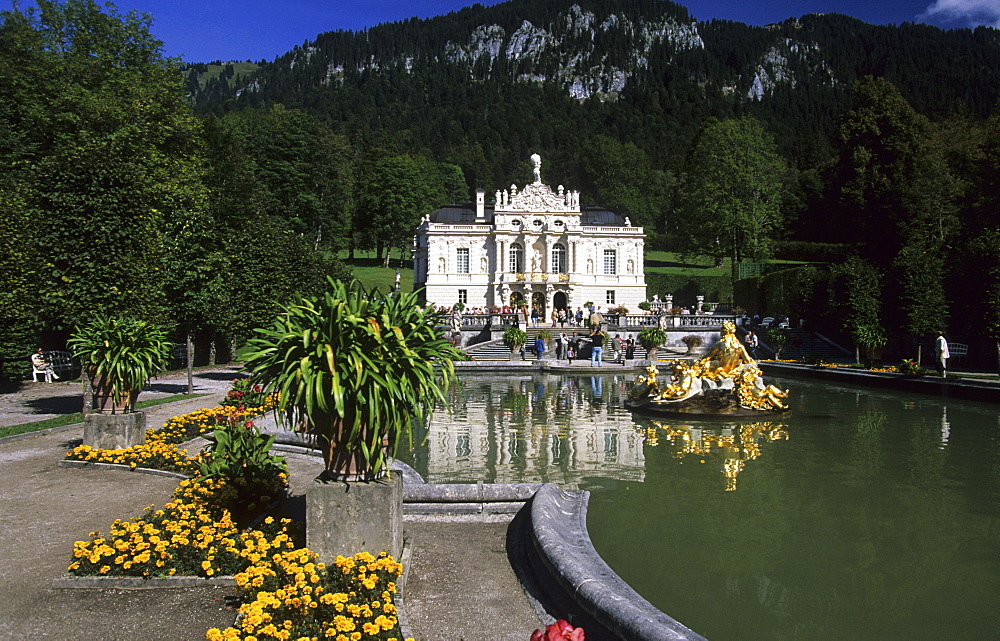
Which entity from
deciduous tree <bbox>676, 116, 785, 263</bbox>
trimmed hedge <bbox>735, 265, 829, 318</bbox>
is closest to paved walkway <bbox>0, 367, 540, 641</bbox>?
trimmed hedge <bbox>735, 265, 829, 318</bbox>

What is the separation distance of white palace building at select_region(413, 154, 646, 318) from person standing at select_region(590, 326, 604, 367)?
63.6 feet

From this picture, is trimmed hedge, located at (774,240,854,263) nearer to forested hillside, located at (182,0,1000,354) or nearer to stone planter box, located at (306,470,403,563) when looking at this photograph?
forested hillside, located at (182,0,1000,354)

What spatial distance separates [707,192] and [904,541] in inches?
2096

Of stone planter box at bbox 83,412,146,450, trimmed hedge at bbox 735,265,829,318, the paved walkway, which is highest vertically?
trimmed hedge at bbox 735,265,829,318

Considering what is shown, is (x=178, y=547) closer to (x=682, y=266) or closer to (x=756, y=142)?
(x=756, y=142)

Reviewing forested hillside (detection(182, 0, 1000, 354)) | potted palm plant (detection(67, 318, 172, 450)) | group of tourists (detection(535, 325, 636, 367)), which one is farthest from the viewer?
group of tourists (detection(535, 325, 636, 367))

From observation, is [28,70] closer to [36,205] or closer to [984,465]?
[36,205]

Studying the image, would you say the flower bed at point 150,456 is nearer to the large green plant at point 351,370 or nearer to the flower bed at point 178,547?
the flower bed at point 178,547

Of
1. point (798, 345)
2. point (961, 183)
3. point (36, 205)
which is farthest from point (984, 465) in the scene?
point (961, 183)

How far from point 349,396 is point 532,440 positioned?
8522 millimetres

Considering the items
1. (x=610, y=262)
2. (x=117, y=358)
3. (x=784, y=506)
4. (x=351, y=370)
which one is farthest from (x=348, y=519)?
(x=610, y=262)

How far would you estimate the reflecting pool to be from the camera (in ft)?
19.3

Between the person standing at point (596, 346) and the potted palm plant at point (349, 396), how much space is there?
2576cm

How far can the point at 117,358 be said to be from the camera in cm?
1105
